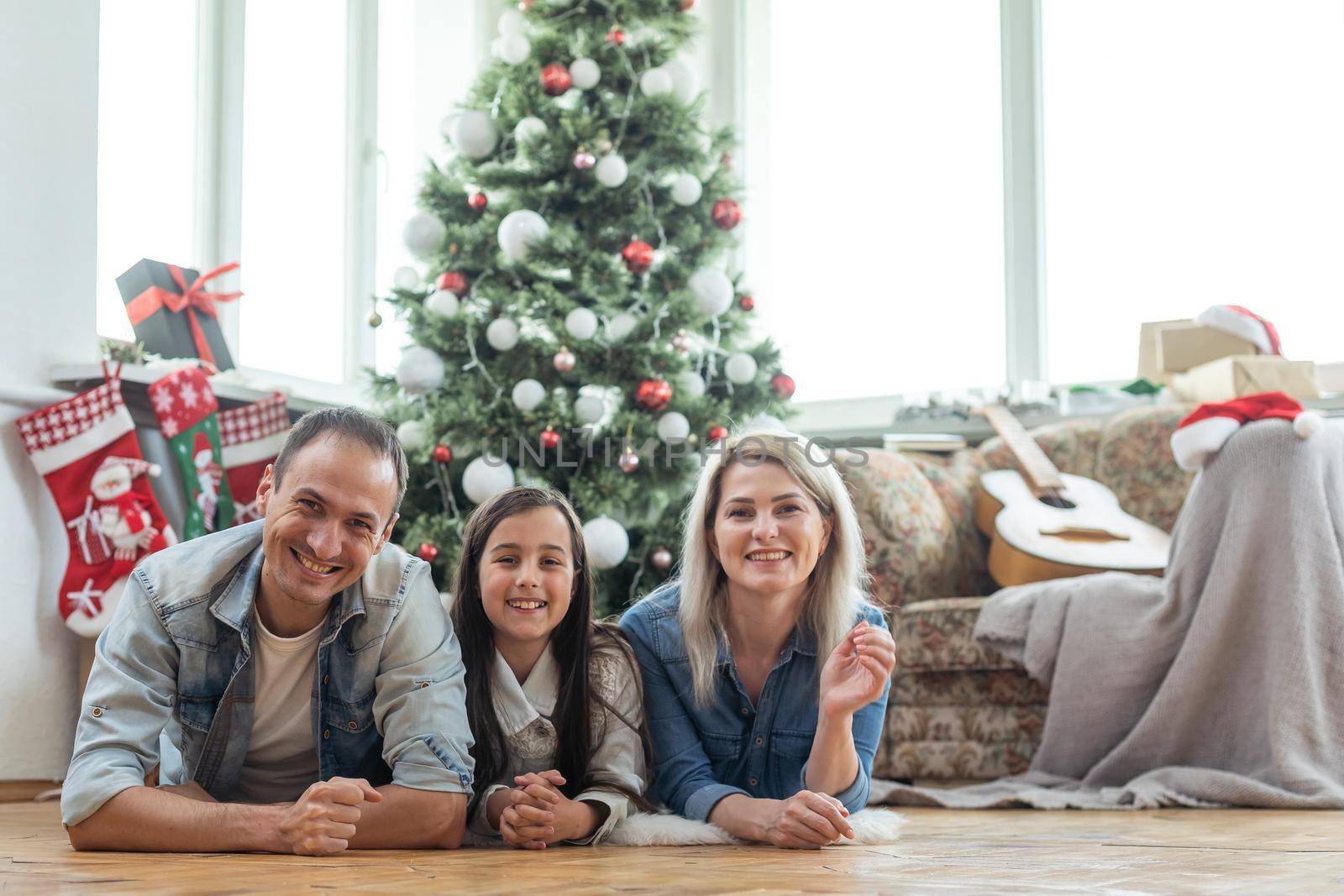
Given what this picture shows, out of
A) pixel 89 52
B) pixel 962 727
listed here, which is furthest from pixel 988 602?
pixel 89 52

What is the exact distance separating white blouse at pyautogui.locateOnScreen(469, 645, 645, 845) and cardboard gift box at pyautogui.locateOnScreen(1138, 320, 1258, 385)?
7.51 feet

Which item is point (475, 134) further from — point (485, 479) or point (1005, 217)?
point (1005, 217)

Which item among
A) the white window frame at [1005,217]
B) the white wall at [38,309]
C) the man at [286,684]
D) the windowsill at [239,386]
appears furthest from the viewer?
the white window frame at [1005,217]

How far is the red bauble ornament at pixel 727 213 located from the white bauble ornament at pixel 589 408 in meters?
0.57

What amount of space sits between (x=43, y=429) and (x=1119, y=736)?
2.16 metres

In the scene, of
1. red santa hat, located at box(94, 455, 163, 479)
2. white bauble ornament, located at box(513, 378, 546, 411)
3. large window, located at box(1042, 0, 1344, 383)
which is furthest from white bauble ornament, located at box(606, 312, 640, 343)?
large window, located at box(1042, 0, 1344, 383)

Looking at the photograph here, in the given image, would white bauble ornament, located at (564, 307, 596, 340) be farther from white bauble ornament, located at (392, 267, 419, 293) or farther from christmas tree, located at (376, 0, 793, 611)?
white bauble ornament, located at (392, 267, 419, 293)

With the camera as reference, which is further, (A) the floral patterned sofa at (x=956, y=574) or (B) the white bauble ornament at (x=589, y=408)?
(B) the white bauble ornament at (x=589, y=408)

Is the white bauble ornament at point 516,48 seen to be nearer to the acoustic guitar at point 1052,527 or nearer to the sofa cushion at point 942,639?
the acoustic guitar at point 1052,527

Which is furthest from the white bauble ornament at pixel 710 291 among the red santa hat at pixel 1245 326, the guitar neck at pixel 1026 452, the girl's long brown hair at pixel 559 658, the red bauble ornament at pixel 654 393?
the girl's long brown hair at pixel 559 658

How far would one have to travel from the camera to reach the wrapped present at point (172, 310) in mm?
2953

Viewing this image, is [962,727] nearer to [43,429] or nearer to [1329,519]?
[1329,519]

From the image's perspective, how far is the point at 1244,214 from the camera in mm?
3742

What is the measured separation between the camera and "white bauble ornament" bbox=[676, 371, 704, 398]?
305cm
